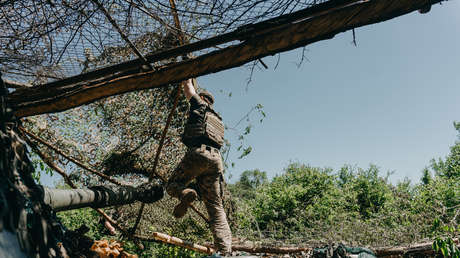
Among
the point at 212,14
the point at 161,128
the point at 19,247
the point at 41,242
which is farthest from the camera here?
the point at 161,128

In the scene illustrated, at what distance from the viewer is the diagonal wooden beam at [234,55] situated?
1.68m

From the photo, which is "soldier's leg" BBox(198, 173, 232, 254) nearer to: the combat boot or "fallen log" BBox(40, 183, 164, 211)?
the combat boot

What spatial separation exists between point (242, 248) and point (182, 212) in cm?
180

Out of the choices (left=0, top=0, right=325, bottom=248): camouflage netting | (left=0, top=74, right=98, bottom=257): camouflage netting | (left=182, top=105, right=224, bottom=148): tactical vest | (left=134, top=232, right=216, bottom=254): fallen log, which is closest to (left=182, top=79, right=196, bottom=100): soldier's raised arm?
(left=182, top=105, right=224, bottom=148): tactical vest

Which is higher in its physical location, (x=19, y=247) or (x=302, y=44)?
(x=302, y=44)

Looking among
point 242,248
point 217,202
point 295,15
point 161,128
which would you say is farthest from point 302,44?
point 242,248

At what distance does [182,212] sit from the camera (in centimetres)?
349

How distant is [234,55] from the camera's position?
2.11 metres

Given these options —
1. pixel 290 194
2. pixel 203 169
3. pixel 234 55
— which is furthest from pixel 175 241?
pixel 290 194

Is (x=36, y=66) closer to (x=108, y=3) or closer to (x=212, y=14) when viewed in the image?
(x=108, y=3)

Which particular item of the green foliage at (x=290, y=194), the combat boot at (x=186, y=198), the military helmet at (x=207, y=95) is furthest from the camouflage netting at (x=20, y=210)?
the green foliage at (x=290, y=194)

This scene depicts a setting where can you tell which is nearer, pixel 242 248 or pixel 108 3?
pixel 108 3

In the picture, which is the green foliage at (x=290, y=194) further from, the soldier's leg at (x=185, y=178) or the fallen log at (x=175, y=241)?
the soldier's leg at (x=185, y=178)

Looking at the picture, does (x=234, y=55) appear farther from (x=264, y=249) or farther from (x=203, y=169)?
(x=264, y=249)
